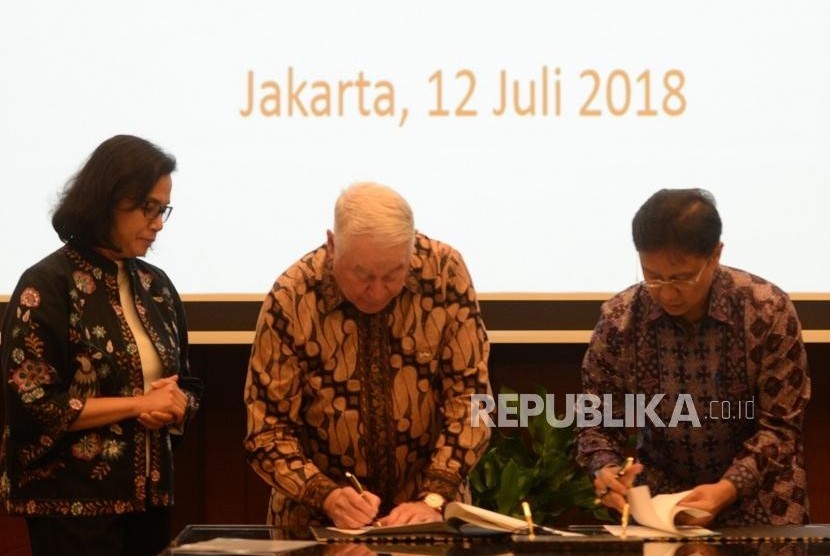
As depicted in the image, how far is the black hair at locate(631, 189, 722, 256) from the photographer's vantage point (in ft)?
8.60

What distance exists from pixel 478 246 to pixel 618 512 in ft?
4.81

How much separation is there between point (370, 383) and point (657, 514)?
637mm

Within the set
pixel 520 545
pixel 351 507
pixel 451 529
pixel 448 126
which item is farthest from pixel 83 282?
pixel 448 126

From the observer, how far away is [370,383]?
2674 mm

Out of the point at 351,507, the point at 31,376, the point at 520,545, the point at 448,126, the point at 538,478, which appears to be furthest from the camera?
the point at 538,478

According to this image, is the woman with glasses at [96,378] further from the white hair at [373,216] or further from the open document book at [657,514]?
the open document book at [657,514]

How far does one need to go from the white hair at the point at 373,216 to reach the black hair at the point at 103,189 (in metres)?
0.59

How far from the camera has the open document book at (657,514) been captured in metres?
2.48

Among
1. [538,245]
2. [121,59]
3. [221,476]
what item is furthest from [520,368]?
[121,59]

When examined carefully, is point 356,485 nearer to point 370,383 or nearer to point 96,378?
point 370,383

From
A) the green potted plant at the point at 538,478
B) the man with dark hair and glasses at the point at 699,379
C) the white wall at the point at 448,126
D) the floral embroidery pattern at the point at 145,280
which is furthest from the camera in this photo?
the green potted plant at the point at 538,478

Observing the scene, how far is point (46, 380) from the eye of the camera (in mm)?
2721

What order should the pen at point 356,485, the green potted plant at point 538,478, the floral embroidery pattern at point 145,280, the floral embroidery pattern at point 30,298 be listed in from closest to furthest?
the pen at point 356,485, the floral embroidery pattern at point 30,298, the floral embroidery pattern at point 145,280, the green potted plant at point 538,478

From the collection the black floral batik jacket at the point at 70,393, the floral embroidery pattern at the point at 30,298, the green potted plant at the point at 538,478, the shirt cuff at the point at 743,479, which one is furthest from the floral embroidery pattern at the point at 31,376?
the green potted plant at the point at 538,478
